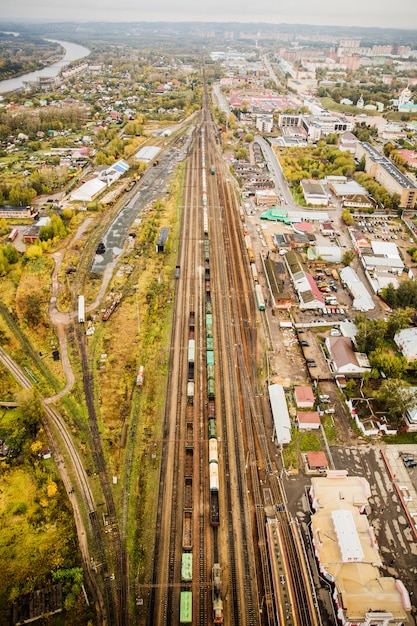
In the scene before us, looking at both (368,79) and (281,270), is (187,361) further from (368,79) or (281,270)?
(368,79)

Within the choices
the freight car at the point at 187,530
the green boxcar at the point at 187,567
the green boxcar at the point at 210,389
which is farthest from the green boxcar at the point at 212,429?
the green boxcar at the point at 187,567

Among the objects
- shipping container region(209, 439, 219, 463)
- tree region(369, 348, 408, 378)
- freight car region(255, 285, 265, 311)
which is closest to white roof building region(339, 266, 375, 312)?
tree region(369, 348, 408, 378)

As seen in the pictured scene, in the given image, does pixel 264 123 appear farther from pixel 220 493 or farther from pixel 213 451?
pixel 220 493

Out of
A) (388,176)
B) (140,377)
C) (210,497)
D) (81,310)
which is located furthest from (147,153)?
(210,497)

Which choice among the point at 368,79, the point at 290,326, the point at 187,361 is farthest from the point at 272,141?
the point at 368,79

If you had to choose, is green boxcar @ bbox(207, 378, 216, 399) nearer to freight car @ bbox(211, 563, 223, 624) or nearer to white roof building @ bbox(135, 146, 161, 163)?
freight car @ bbox(211, 563, 223, 624)

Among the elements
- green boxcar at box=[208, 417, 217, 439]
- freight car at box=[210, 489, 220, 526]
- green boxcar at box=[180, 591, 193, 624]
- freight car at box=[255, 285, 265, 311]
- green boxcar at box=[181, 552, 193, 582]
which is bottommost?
green boxcar at box=[180, 591, 193, 624]
